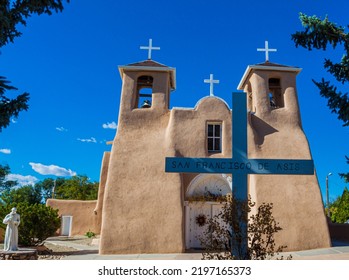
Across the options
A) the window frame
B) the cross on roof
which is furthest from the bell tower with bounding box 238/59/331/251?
the cross on roof

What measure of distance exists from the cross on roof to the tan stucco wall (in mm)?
6157

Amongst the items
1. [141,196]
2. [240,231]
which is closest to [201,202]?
[141,196]

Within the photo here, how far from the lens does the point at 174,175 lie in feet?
45.1

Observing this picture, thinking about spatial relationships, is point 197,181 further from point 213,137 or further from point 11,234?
point 11,234

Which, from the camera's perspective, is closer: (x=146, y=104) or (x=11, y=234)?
(x=11, y=234)

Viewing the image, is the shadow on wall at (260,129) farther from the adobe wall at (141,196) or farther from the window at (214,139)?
the adobe wall at (141,196)

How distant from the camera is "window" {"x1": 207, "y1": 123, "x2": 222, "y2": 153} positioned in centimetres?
1488

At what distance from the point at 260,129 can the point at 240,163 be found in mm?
8102

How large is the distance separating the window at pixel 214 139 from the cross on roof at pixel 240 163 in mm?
7360

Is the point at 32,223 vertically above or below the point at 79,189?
below

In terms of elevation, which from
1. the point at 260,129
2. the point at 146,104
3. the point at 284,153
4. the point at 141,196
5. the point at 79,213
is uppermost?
the point at 146,104

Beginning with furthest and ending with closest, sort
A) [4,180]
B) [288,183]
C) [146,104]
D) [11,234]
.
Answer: [4,180], [146,104], [288,183], [11,234]
